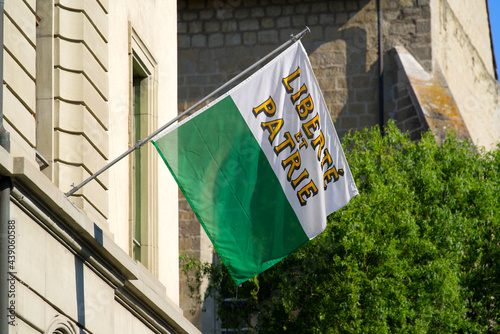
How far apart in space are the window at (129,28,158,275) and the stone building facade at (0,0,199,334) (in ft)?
0.05

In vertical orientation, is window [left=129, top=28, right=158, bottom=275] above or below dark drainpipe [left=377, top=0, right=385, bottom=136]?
below

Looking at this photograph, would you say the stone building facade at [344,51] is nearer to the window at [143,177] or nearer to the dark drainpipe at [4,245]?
the window at [143,177]

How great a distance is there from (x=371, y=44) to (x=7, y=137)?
1912cm

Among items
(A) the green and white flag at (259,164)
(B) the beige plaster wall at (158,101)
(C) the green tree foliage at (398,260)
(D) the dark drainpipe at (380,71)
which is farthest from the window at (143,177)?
(D) the dark drainpipe at (380,71)

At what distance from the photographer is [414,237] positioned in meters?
19.9

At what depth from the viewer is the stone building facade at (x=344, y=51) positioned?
2667cm

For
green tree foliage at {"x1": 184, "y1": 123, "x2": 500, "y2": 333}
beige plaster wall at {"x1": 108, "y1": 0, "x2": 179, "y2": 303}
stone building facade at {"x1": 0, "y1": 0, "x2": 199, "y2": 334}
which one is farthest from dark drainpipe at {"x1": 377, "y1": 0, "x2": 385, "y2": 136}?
stone building facade at {"x1": 0, "y1": 0, "x2": 199, "y2": 334}

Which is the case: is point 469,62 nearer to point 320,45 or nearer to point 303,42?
point 320,45

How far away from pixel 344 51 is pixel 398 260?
30.4 ft

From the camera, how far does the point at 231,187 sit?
1094 centimetres

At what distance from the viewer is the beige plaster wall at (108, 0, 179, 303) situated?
42.4ft

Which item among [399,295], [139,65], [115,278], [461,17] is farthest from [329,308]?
[461,17]

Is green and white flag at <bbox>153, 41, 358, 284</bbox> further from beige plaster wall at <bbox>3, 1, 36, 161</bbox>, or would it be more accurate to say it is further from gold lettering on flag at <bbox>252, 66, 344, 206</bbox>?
beige plaster wall at <bbox>3, 1, 36, 161</bbox>

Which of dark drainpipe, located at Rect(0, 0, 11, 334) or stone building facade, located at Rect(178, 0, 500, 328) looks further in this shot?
stone building facade, located at Rect(178, 0, 500, 328)
